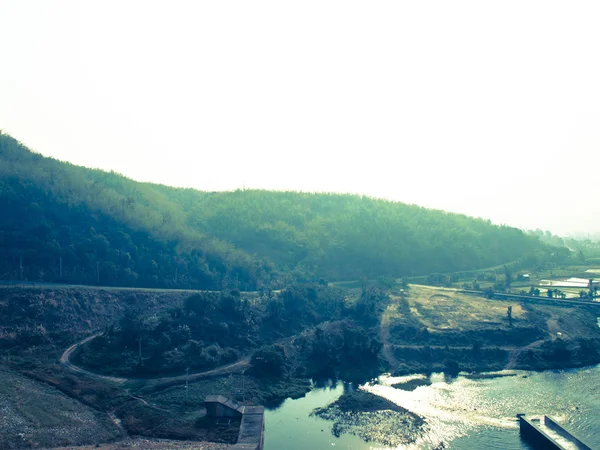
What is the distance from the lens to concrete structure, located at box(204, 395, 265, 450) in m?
56.4

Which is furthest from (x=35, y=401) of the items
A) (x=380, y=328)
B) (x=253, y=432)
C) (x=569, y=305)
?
(x=569, y=305)

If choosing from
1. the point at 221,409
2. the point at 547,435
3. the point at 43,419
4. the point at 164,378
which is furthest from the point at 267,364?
the point at 547,435

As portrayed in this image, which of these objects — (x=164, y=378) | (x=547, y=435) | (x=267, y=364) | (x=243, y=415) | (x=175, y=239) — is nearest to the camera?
(x=547, y=435)

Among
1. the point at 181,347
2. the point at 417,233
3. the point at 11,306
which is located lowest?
the point at 181,347

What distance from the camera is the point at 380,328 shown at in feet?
345

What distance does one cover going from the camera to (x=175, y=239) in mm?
130875

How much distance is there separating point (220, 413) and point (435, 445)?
25.2 metres

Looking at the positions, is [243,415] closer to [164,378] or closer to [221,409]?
[221,409]

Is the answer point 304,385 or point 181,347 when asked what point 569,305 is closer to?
point 304,385

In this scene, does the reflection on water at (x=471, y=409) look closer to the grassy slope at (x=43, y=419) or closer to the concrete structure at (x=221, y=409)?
the concrete structure at (x=221, y=409)

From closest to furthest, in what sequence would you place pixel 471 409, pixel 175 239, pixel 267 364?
pixel 471 409, pixel 267 364, pixel 175 239

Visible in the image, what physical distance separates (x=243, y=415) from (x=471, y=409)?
29630 mm

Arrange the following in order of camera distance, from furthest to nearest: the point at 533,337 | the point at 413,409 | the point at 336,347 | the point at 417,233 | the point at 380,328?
the point at 417,233 → the point at 380,328 → the point at 533,337 → the point at 336,347 → the point at 413,409

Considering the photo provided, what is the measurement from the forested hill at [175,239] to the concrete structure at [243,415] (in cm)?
5291
